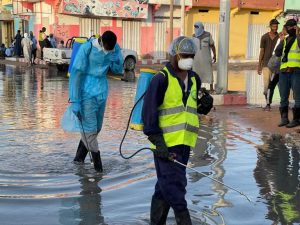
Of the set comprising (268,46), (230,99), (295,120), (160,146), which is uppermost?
(268,46)

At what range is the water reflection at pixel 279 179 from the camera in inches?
198

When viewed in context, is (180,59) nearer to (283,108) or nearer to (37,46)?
(283,108)

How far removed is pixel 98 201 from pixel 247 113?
648 cm

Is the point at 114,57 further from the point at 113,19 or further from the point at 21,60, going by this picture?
the point at 21,60

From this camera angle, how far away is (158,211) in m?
4.46

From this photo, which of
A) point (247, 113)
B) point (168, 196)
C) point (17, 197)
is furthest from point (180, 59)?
point (247, 113)

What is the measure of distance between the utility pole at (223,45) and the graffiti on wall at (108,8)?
1846 cm

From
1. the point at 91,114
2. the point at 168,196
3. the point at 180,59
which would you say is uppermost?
the point at 180,59

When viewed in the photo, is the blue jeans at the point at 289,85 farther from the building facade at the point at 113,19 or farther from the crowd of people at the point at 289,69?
the building facade at the point at 113,19

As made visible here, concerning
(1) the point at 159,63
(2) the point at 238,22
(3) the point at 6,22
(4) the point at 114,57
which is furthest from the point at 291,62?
(3) the point at 6,22

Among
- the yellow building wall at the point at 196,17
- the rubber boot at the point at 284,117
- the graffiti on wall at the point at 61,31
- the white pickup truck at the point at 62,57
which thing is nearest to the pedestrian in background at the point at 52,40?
the graffiti on wall at the point at 61,31

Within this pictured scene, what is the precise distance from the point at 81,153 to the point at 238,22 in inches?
1168

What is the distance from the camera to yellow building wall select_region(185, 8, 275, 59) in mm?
33969

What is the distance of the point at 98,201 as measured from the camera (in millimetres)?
5328
